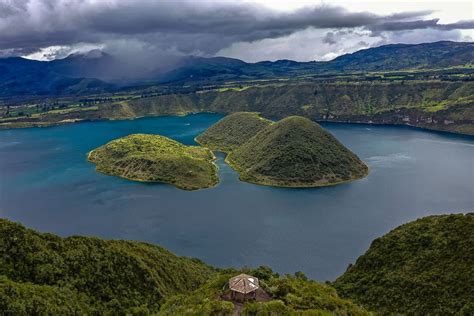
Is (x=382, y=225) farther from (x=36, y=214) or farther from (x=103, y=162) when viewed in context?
(x=103, y=162)

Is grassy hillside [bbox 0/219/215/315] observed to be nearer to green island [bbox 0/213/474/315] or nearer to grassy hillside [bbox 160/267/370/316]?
green island [bbox 0/213/474/315]

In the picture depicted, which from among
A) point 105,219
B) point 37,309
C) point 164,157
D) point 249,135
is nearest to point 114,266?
point 37,309

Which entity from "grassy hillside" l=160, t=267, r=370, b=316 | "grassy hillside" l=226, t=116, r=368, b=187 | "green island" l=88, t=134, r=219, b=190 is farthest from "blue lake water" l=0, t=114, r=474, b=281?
"grassy hillside" l=160, t=267, r=370, b=316

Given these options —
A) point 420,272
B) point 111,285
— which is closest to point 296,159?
point 420,272

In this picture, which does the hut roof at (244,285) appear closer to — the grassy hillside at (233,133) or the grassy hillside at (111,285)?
the grassy hillside at (111,285)

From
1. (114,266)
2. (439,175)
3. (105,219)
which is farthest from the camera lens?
(439,175)

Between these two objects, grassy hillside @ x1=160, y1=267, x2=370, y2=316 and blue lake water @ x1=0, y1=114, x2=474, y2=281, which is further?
blue lake water @ x1=0, y1=114, x2=474, y2=281

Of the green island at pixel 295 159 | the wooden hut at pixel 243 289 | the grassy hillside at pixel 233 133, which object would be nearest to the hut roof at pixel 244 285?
the wooden hut at pixel 243 289

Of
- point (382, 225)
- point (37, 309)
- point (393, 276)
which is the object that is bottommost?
point (382, 225)
